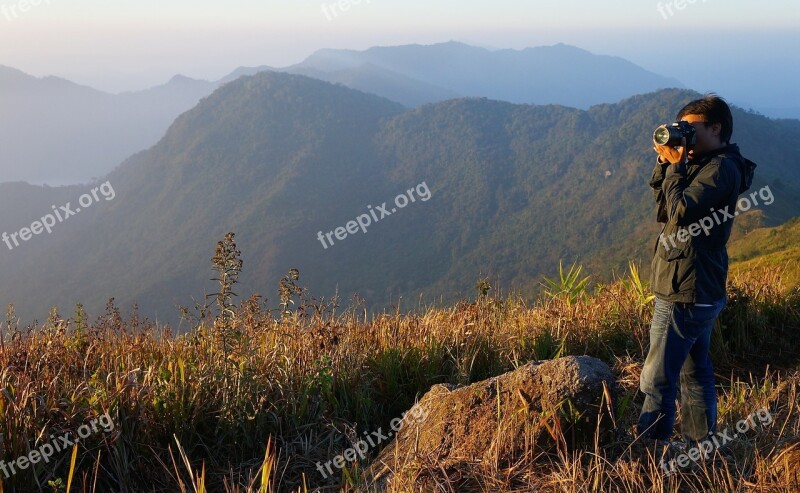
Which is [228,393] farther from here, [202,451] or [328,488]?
[328,488]

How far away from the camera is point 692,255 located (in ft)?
8.64

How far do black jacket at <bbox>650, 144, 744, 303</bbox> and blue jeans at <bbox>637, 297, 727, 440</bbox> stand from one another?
0.07 meters

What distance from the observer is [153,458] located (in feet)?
8.63

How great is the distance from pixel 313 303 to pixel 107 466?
5.37ft

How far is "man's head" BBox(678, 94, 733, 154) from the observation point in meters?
2.68

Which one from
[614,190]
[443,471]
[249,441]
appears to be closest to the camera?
[443,471]

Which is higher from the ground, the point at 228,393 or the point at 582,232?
the point at 228,393

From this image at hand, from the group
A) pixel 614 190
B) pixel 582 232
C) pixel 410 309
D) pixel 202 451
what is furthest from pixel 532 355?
pixel 614 190

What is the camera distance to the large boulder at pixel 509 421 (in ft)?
7.89

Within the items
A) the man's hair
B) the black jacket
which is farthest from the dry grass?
the man's hair

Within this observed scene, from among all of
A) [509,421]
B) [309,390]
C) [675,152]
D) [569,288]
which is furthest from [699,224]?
[569,288]

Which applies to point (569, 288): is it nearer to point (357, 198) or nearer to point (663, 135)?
point (663, 135)

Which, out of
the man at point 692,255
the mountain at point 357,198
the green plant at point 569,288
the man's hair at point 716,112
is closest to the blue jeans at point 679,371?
the man at point 692,255

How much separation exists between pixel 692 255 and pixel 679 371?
520mm
